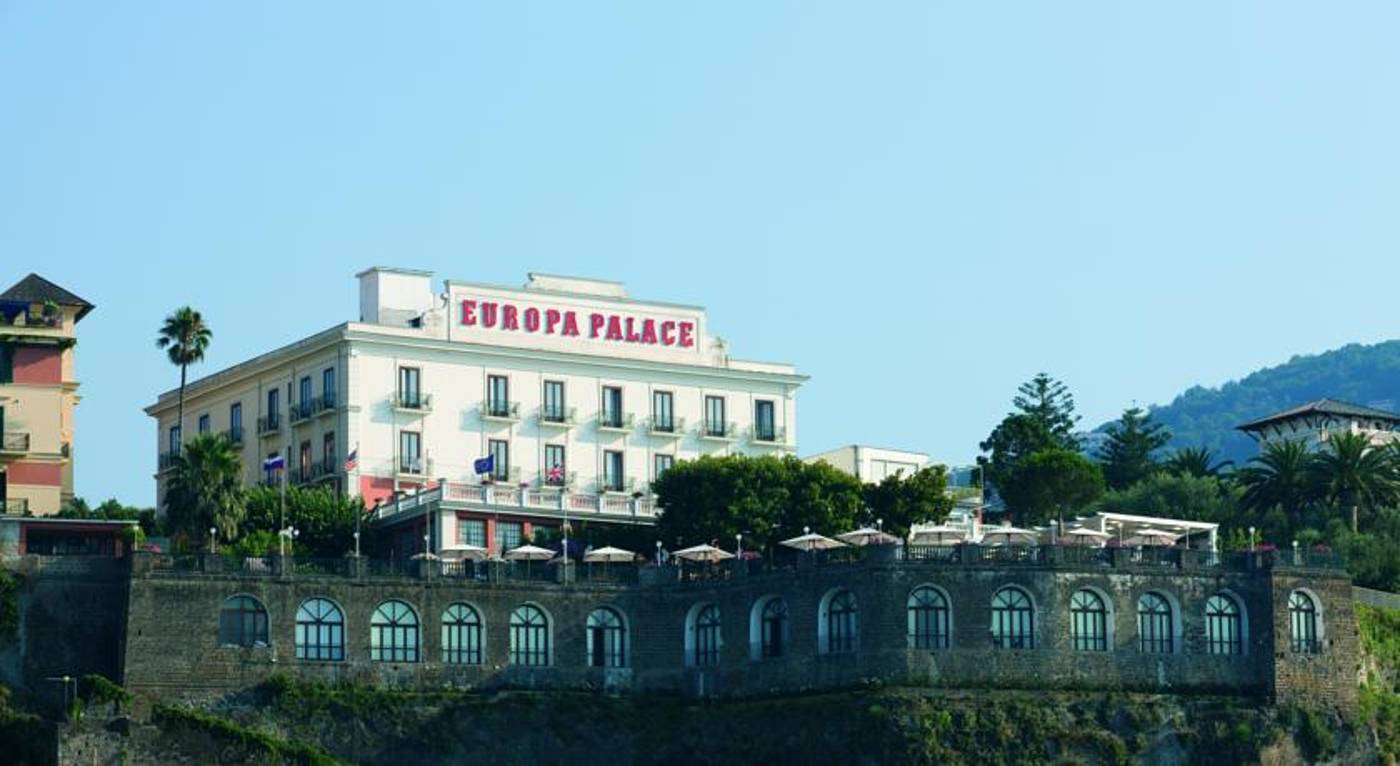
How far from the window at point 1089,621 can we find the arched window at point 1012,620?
151cm

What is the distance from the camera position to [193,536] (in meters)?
115

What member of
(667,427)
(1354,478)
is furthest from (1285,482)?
(667,427)

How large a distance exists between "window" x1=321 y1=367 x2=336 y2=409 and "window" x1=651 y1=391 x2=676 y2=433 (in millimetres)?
13829

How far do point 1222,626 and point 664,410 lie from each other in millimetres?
31640

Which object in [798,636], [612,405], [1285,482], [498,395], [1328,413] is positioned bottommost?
[798,636]

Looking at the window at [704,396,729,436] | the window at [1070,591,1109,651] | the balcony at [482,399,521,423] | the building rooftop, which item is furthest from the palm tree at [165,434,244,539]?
the building rooftop

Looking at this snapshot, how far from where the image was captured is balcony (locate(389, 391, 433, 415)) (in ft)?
422

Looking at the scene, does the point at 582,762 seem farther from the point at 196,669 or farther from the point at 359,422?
the point at 359,422

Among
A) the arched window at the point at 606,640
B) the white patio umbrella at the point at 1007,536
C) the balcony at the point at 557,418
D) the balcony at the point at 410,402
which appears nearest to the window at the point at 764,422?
the balcony at the point at 557,418

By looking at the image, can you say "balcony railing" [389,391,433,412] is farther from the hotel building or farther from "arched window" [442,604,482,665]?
"arched window" [442,604,482,665]

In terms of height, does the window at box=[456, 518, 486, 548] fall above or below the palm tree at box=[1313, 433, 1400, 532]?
below

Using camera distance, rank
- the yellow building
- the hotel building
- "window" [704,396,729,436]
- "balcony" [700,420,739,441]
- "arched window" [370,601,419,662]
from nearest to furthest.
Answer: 1. "arched window" [370,601,419,662]
2. the yellow building
3. the hotel building
4. "balcony" [700,420,739,441]
5. "window" [704,396,729,436]

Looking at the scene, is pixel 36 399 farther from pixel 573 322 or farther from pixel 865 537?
pixel 865 537

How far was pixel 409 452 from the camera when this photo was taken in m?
128
